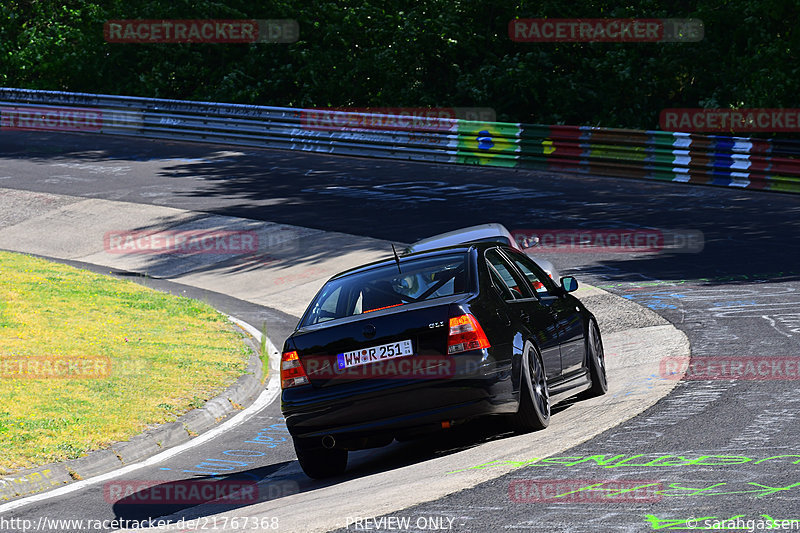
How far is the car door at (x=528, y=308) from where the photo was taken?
28.0 ft

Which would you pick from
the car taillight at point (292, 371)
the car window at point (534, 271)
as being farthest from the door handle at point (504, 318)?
the car taillight at point (292, 371)

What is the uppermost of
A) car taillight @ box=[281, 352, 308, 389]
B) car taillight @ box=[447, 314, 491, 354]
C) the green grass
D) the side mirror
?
the side mirror

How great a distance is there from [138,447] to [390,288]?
9.44 ft

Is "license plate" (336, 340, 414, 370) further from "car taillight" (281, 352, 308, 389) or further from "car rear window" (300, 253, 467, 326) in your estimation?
"car rear window" (300, 253, 467, 326)

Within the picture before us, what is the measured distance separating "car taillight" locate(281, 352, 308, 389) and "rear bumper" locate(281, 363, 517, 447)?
8.1 inches

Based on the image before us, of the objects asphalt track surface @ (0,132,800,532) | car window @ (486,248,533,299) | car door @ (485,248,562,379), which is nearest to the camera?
asphalt track surface @ (0,132,800,532)

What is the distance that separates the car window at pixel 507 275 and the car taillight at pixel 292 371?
1.80 meters

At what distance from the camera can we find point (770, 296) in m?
13.6

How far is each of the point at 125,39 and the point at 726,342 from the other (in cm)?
3250

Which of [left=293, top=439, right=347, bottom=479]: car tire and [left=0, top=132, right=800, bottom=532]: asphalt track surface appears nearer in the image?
[left=0, top=132, right=800, bottom=532]: asphalt track surface

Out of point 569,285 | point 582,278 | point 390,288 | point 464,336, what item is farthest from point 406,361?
point 582,278

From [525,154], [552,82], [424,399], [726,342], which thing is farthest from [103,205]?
[424,399]

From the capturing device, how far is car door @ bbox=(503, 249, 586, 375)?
9.09 metres

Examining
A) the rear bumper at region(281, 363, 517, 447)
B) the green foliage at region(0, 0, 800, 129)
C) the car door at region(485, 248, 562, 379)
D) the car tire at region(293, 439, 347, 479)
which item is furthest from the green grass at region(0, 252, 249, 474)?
the green foliage at region(0, 0, 800, 129)
